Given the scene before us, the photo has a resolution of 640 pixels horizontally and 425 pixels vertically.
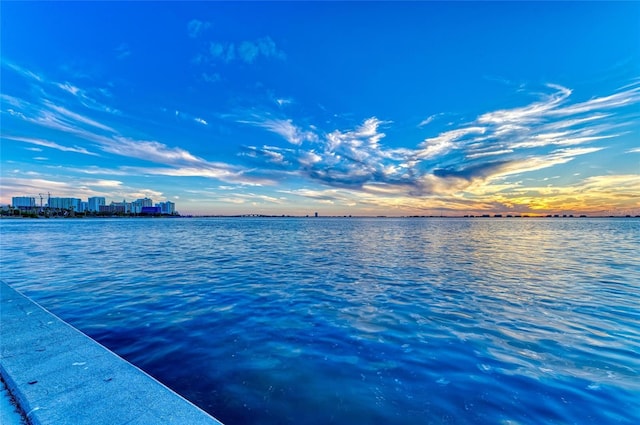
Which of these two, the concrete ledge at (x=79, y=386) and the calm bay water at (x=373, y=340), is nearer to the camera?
the concrete ledge at (x=79, y=386)

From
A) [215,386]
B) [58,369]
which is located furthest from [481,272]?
[58,369]

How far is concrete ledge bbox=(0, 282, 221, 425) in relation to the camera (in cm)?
343

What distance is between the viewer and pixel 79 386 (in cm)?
402

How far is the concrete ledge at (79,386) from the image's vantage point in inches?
135

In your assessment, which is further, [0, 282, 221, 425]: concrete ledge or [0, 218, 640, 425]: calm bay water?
[0, 218, 640, 425]: calm bay water

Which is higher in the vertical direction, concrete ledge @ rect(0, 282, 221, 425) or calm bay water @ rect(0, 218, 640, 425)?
concrete ledge @ rect(0, 282, 221, 425)

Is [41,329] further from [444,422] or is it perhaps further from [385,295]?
[385,295]

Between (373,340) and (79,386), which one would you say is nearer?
(79,386)

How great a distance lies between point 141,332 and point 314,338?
4.57 meters

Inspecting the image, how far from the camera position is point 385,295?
11.6 meters

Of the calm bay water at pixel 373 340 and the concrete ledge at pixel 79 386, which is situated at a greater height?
the concrete ledge at pixel 79 386

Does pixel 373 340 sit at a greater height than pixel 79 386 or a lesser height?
lesser

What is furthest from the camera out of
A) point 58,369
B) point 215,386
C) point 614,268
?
point 614,268

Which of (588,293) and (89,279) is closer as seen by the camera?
(588,293)
